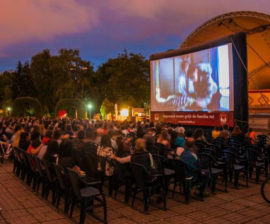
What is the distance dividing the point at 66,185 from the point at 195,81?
1246 centimetres

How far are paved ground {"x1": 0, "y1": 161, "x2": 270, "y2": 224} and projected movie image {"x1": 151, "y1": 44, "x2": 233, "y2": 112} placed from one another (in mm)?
8924

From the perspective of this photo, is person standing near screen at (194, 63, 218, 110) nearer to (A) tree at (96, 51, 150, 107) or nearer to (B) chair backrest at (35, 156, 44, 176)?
(B) chair backrest at (35, 156, 44, 176)

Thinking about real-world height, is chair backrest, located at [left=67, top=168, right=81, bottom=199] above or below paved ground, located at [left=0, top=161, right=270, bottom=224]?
above

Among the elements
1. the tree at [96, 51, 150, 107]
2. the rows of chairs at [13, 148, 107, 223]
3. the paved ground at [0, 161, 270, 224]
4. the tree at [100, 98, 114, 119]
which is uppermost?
the tree at [96, 51, 150, 107]

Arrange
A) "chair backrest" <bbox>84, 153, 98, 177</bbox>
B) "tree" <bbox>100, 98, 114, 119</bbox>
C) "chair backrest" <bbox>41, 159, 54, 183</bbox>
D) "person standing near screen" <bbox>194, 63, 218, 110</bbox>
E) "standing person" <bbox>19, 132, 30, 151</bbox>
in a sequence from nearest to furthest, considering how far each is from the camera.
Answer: "chair backrest" <bbox>84, 153, 98, 177</bbox>, "chair backrest" <bbox>41, 159, 54, 183</bbox>, "standing person" <bbox>19, 132, 30, 151</bbox>, "person standing near screen" <bbox>194, 63, 218, 110</bbox>, "tree" <bbox>100, 98, 114, 119</bbox>

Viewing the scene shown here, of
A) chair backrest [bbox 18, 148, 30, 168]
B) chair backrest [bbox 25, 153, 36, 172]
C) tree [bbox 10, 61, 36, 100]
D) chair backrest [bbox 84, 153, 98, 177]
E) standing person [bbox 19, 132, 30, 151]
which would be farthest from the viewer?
tree [bbox 10, 61, 36, 100]

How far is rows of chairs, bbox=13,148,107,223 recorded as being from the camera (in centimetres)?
445

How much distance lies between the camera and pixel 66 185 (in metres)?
5.02

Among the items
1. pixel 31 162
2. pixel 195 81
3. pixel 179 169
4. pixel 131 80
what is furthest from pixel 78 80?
pixel 179 169

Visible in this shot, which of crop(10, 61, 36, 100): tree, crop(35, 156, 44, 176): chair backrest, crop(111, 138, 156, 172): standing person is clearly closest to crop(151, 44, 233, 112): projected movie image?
crop(111, 138, 156, 172): standing person

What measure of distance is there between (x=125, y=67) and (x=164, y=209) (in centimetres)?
3411

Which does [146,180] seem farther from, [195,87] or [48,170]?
[195,87]

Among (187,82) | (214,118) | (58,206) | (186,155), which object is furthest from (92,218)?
(187,82)

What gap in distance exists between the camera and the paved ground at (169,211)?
4680mm
